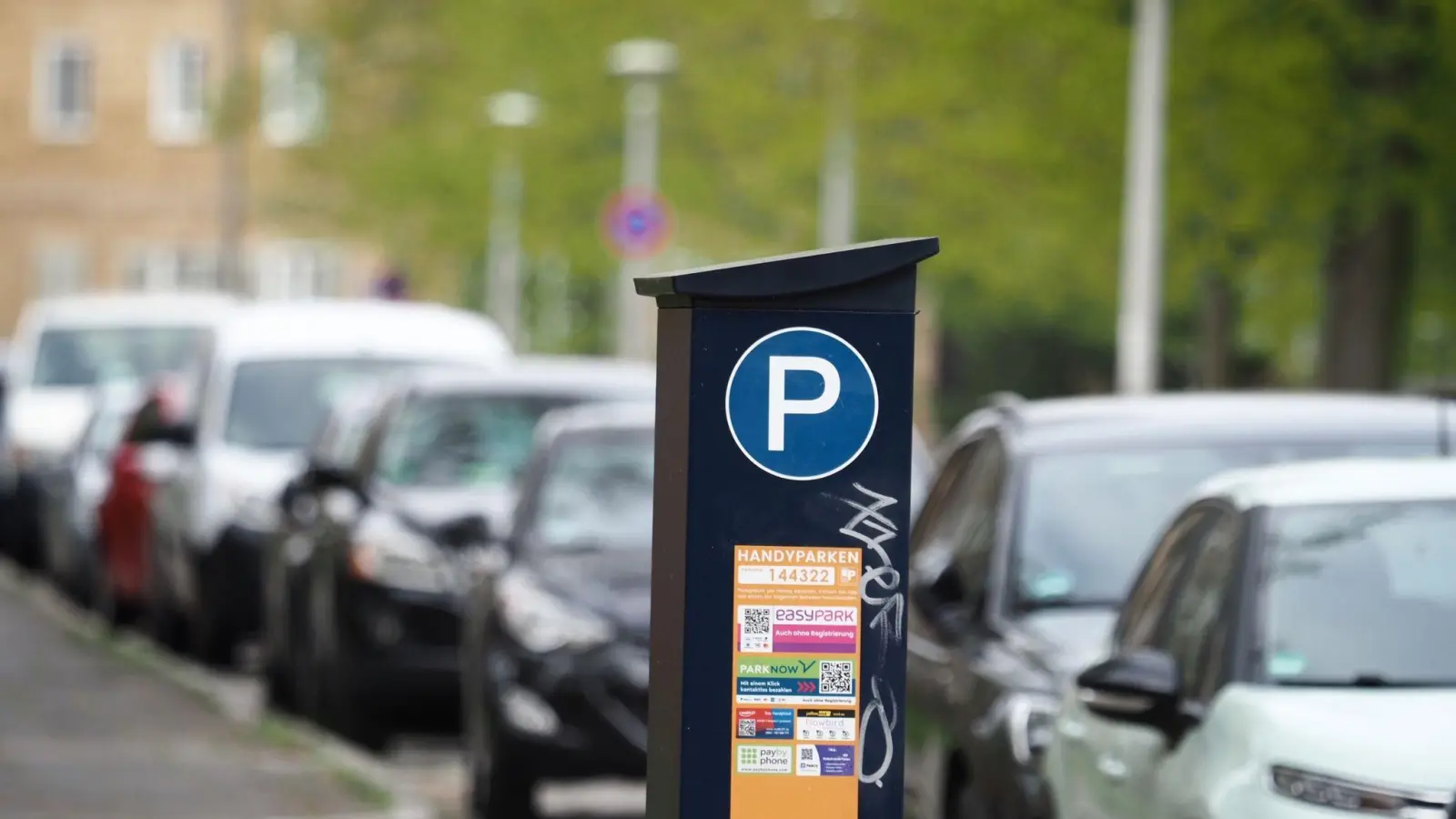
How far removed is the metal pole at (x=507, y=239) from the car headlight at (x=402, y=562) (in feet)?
101

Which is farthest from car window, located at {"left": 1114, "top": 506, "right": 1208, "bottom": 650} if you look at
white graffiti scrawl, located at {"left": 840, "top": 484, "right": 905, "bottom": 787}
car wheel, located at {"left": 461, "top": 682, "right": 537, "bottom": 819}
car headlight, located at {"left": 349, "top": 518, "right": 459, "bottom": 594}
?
car headlight, located at {"left": 349, "top": 518, "right": 459, "bottom": 594}

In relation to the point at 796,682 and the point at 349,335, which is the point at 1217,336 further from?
the point at 796,682

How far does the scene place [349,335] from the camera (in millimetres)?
A: 19000

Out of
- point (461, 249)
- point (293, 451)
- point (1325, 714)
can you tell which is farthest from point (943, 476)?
point (461, 249)

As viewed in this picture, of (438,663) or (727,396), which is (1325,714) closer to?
(727,396)

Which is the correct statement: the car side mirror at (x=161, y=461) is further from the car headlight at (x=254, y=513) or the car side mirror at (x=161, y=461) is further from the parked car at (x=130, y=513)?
the car headlight at (x=254, y=513)

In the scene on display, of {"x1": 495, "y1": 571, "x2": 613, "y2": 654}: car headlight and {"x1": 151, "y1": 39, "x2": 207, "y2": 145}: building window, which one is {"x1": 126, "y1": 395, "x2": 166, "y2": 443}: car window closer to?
{"x1": 495, "y1": 571, "x2": 613, "y2": 654}: car headlight

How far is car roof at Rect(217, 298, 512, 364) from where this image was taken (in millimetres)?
18828

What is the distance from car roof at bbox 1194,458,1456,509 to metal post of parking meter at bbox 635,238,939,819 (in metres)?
2.06

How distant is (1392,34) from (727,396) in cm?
1706

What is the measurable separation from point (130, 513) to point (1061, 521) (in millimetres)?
13150

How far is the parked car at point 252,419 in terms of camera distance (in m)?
18.1

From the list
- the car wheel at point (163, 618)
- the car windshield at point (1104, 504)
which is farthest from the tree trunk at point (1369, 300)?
the car windshield at point (1104, 504)

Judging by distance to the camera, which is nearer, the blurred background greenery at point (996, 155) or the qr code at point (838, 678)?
the qr code at point (838, 678)
